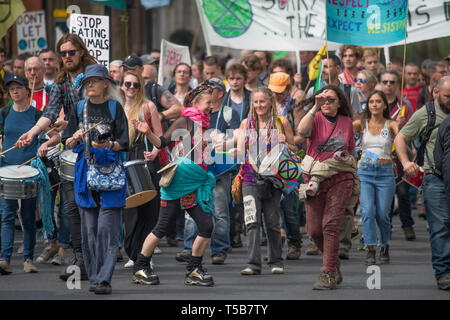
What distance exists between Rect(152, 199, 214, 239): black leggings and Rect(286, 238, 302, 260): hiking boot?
2.25 m

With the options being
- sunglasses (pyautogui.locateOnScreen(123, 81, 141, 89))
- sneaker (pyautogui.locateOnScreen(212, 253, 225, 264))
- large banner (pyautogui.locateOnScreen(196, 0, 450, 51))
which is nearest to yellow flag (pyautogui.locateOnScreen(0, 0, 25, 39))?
large banner (pyautogui.locateOnScreen(196, 0, 450, 51))

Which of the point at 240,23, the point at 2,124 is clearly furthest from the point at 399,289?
the point at 240,23

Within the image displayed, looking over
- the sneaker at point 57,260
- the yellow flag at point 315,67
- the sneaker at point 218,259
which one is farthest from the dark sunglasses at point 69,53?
the yellow flag at point 315,67

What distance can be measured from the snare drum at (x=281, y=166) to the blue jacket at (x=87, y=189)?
175 centimetres

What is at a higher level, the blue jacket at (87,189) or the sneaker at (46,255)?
the blue jacket at (87,189)

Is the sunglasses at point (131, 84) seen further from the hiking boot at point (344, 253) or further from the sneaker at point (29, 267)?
the hiking boot at point (344, 253)

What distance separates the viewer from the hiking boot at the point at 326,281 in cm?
833

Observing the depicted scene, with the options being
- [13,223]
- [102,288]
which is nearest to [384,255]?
[102,288]

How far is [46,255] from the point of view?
10.2m

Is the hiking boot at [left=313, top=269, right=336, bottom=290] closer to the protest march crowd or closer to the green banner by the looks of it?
the protest march crowd

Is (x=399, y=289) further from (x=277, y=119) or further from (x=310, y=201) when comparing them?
(x=277, y=119)

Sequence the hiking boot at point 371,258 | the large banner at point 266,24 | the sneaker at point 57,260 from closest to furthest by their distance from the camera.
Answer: the sneaker at point 57,260 < the hiking boot at point 371,258 < the large banner at point 266,24

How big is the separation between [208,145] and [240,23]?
21.3 ft

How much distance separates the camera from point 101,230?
26.2ft
